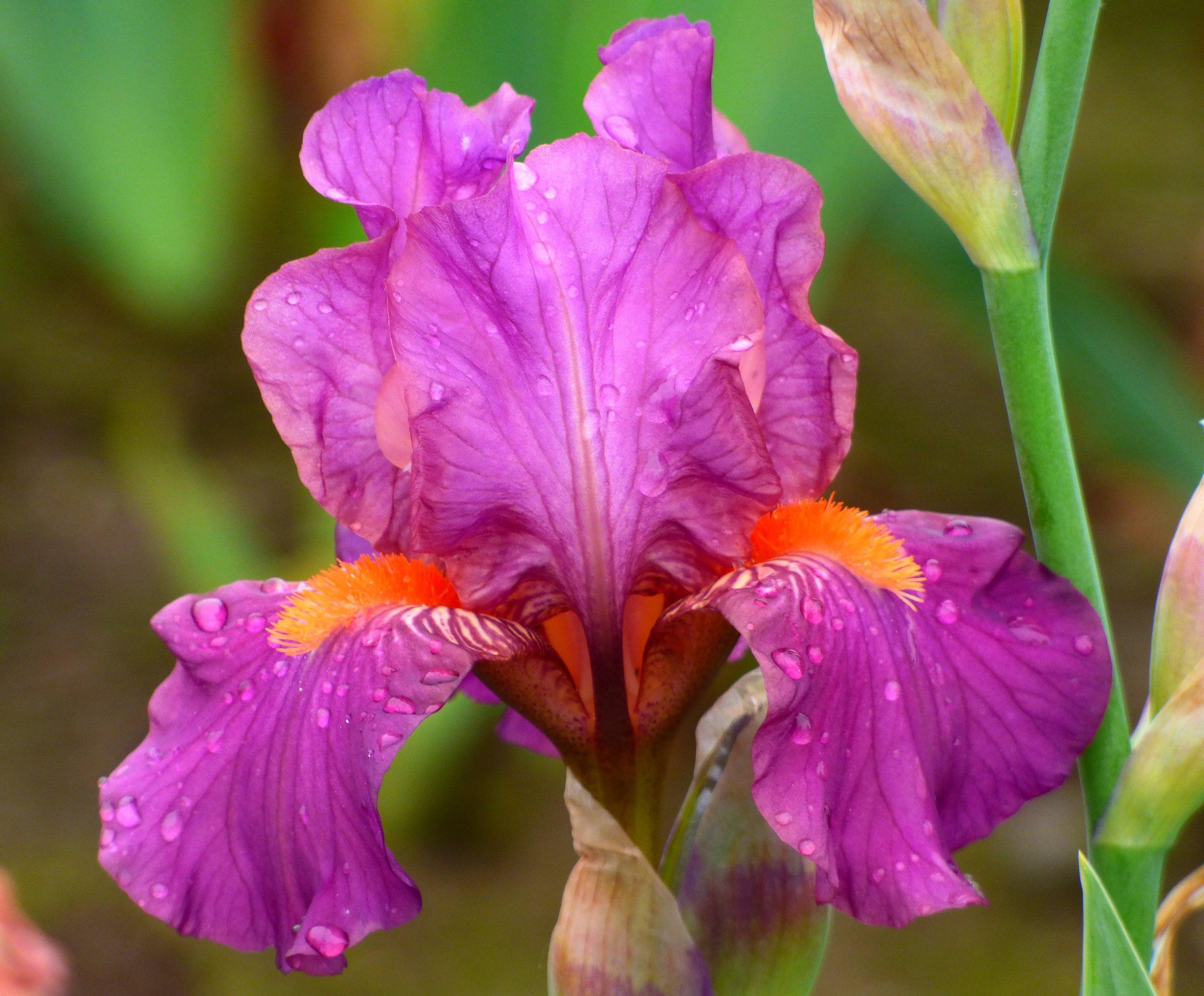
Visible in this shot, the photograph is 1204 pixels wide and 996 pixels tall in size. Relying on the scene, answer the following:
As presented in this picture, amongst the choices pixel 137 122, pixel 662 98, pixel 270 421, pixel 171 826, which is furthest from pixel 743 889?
pixel 270 421

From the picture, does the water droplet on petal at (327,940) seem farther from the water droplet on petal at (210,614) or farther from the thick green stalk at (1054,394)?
the thick green stalk at (1054,394)

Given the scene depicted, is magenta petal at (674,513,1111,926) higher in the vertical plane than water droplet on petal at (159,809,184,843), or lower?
higher

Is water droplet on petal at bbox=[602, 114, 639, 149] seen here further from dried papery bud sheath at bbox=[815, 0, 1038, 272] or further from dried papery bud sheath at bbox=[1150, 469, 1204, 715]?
dried papery bud sheath at bbox=[1150, 469, 1204, 715]

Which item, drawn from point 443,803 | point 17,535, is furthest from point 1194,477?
point 17,535

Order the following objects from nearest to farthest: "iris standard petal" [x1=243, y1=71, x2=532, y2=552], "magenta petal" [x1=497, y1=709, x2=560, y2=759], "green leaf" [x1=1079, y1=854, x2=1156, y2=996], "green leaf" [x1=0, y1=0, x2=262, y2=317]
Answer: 1. "green leaf" [x1=1079, y1=854, x2=1156, y2=996]
2. "iris standard petal" [x1=243, y1=71, x2=532, y2=552]
3. "magenta petal" [x1=497, y1=709, x2=560, y2=759]
4. "green leaf" [x1=0, y1=0, x2=262, y2=317]

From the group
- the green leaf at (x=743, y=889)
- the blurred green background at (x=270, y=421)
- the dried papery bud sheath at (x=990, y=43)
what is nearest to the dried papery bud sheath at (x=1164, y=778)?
the green leaf at (x=743, y=889)

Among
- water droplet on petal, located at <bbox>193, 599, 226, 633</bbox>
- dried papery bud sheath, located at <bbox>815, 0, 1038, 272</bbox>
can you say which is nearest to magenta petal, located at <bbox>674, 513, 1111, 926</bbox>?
dried papery bud sheath, located at <bbox>815, 0, 1038, 272</bbox>

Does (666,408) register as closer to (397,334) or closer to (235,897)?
(397,334)
